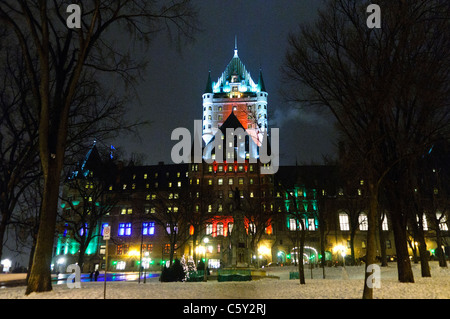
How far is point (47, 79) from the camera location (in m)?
14.9

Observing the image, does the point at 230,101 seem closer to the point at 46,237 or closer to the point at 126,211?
the point at 126,211

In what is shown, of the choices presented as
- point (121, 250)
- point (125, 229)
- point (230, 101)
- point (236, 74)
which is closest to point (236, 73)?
point (236, 74)

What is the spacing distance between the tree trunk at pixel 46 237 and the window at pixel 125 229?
75.5m

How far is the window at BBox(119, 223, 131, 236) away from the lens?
87488 mm

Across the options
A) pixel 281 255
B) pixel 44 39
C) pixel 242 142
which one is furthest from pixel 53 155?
pixel 242 142

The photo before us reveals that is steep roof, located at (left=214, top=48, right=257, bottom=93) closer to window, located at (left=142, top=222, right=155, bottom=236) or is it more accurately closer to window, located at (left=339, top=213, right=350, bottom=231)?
window, located at (left=142, top=222, right=155, bottom=236)

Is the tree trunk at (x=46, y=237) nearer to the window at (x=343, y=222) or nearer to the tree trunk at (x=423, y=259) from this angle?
the tree trunk at (x=423, y=259)

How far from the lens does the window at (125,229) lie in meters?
87.5

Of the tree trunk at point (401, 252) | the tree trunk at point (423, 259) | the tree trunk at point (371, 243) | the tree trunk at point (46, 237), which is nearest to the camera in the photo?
the tree trunk at point (371, 243)

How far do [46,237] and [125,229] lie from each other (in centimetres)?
7661

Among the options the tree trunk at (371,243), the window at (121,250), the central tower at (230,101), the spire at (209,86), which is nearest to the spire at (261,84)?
the central tower at (230,101)

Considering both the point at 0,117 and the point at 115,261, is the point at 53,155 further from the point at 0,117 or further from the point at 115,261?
the point at 115,261

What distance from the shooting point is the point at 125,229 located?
88062 mm
